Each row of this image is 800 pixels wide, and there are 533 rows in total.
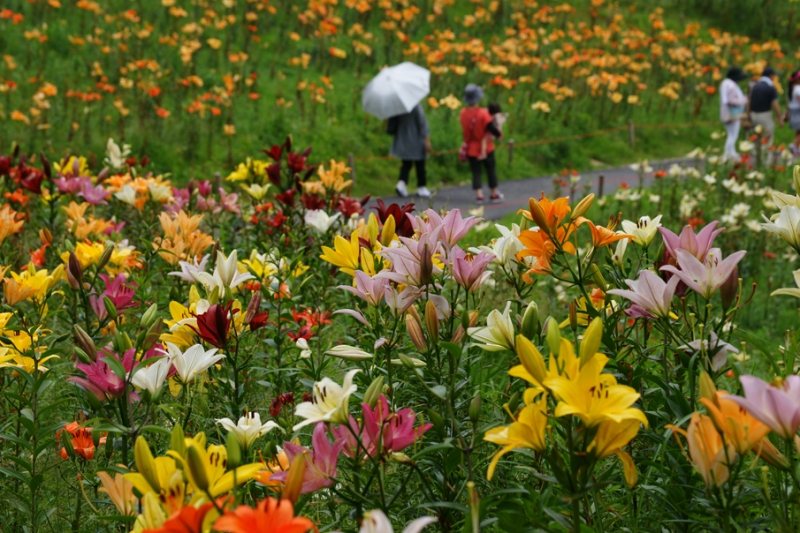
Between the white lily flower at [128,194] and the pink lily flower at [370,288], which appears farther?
the white lily flower at [128,194]

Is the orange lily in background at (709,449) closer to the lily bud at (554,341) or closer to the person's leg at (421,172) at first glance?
the lily bud at (554,341)

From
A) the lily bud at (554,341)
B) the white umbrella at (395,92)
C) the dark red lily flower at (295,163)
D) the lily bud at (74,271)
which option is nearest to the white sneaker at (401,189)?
the white umbrella at (395,92)

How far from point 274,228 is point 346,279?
45 centimetres

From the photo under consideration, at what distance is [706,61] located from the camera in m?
16.3

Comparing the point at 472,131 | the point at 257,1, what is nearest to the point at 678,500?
the point at 472,131

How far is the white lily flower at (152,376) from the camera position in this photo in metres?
1.58

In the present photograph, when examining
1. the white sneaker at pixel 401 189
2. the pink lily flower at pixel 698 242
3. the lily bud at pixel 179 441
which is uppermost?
the pink lily flower at pixel 698 242

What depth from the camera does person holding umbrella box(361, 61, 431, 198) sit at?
8.83 m

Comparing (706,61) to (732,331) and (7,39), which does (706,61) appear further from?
(732,331)

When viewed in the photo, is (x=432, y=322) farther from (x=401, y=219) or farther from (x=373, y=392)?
(x=401, y=219)

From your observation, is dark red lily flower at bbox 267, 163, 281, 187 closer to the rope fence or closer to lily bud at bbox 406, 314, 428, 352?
lily bud at bbox 406, 314, 428, 352

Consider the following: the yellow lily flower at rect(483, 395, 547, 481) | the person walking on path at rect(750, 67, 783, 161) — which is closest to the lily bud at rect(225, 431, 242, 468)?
the yellow lily flower at rect(483, 395, 547, 481)

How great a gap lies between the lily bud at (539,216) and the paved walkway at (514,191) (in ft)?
21.2

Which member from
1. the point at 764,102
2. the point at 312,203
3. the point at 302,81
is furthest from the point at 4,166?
the point at 764,102
